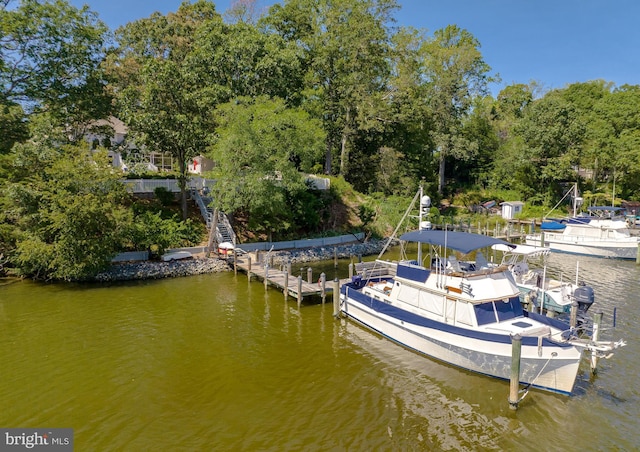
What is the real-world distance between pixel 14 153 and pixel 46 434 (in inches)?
784

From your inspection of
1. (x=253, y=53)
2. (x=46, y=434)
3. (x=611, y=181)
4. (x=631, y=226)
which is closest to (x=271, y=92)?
(x=253, y=53)

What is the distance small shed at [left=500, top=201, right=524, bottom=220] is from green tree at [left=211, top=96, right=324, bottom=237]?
30304 mm

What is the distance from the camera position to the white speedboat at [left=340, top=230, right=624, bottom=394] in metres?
12.5

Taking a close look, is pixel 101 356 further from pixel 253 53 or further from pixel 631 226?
pixel 631 226

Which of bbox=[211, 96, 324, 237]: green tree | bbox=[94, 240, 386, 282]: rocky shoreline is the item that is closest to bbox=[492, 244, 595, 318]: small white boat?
bbox=[94, 240, 386, 282]: rocky shoreline

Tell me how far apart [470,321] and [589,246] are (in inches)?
1037

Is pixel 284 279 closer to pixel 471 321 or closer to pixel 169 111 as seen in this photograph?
pixel 471 321

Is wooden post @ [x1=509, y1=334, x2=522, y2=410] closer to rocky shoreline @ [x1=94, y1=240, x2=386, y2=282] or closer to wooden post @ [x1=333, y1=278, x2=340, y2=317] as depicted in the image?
wooden post @ [x1=333, y1=278, x2=340, y2=317]

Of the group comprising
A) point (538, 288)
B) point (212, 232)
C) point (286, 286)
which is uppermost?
point (212, 232)

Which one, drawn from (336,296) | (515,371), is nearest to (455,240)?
(515,371)

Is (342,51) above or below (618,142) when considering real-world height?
above

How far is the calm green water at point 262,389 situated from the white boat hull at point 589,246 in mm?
15828

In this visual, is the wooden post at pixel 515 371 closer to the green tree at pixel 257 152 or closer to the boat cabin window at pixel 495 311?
the boat cabin window at pixel 495 311

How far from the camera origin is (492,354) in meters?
13.3
